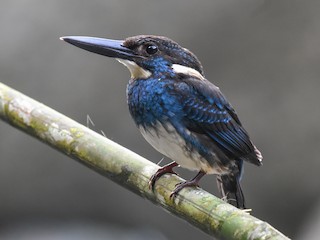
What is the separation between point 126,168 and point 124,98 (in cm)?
236

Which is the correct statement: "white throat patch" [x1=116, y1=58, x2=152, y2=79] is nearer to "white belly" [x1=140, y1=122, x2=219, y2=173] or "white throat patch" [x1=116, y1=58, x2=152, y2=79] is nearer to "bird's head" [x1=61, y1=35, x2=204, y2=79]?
"bird's head" [x1=61, y1=35, x2=204, y2=79]

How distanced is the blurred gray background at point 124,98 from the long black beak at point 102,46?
6.90ft

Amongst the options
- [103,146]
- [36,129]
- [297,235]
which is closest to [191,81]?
[103,146]

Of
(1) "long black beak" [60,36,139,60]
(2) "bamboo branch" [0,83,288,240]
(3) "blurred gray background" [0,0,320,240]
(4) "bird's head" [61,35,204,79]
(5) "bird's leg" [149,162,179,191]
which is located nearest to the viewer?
(2) "bamboo branch" [0,83,288,240]

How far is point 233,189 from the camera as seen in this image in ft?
9.45

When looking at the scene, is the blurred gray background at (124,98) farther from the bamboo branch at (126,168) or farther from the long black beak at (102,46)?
the long black beak at (102,46)

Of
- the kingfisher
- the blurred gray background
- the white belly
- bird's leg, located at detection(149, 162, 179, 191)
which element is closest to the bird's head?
the kingfisher

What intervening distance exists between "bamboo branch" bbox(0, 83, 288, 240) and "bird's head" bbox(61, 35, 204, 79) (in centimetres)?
33

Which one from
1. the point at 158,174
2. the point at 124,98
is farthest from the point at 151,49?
the point at 124,98

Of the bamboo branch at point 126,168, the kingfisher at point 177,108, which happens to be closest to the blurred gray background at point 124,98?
the bamboo branch at point 126,168

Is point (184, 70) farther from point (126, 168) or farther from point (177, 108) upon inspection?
point (126, 168)

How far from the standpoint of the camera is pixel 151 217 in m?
4.96

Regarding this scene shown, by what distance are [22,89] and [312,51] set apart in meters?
2.07

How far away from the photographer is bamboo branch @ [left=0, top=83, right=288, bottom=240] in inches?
81.5
